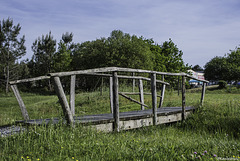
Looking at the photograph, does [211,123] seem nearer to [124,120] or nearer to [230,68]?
[124,120]

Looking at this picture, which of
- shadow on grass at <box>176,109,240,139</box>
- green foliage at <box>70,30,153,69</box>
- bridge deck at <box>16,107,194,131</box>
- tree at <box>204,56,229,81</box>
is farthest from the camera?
tree at <box>204,56,229,81</box>

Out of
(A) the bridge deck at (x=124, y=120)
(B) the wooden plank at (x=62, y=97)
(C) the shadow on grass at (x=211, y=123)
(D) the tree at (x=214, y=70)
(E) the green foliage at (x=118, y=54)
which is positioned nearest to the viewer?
(B) the wooden plank at (x=62, y=97)

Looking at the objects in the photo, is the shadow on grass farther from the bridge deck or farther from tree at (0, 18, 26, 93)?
tree at (0, 18, 26, 93)

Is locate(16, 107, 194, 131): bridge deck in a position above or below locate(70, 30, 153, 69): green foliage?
below

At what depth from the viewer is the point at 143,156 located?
374 cm

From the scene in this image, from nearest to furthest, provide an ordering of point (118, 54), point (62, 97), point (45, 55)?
point (62, 97) < point (118, 54) < point (45, 55)

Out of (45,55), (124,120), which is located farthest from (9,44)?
(124,120)

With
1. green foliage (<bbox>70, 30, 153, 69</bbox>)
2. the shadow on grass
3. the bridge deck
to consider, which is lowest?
the shadow on grass

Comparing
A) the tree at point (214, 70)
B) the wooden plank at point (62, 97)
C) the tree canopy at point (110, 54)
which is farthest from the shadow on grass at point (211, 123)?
the tree at point (214, 70)

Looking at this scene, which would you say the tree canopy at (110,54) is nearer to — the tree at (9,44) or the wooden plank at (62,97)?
the tree at (9,44)

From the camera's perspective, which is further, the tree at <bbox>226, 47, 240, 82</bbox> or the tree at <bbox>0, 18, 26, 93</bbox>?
the tree at <bbox>226, 47, 240, 82</bbox>

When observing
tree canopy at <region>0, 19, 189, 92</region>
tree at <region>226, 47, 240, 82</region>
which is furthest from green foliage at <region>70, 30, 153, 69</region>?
tree at <region>226, 47, 240, 82</region>

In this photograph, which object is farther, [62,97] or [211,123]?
[211,123]

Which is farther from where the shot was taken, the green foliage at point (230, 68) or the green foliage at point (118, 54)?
the green foliage at point (230, 68)
